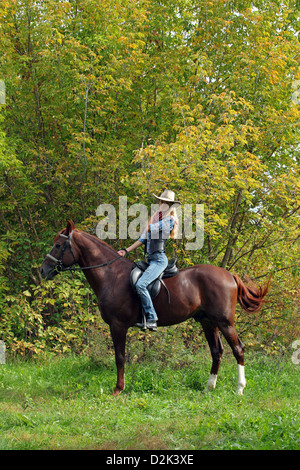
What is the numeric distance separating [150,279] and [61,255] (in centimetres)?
125

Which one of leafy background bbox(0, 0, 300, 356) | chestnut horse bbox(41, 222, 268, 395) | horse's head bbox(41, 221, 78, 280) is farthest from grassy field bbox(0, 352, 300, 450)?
horse's head bbox(41, 221, 78, 280)

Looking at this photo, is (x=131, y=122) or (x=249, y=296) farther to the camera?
(x=131, y=122)

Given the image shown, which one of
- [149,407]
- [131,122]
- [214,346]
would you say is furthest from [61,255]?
[131,122]

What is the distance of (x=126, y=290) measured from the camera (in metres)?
6.77

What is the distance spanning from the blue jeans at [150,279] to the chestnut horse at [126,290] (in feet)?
0.83

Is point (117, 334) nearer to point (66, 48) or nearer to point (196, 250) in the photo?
point (196, 250)

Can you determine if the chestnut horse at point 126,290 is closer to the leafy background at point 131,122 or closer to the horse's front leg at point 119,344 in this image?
the horse's front leg at point 119,344

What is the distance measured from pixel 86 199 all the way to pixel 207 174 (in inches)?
129

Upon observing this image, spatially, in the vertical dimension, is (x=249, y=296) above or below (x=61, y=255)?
below

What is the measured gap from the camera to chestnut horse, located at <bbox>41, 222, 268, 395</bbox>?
22.1 ft

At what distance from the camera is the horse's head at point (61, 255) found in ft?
21.9

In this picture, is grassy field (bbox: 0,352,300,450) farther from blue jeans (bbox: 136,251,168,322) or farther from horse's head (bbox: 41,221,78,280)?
horse's head (bbox: 41,221,78,280)

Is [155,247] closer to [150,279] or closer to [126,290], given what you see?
[150,279]

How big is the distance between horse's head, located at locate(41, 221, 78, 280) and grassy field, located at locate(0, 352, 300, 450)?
1.64m
